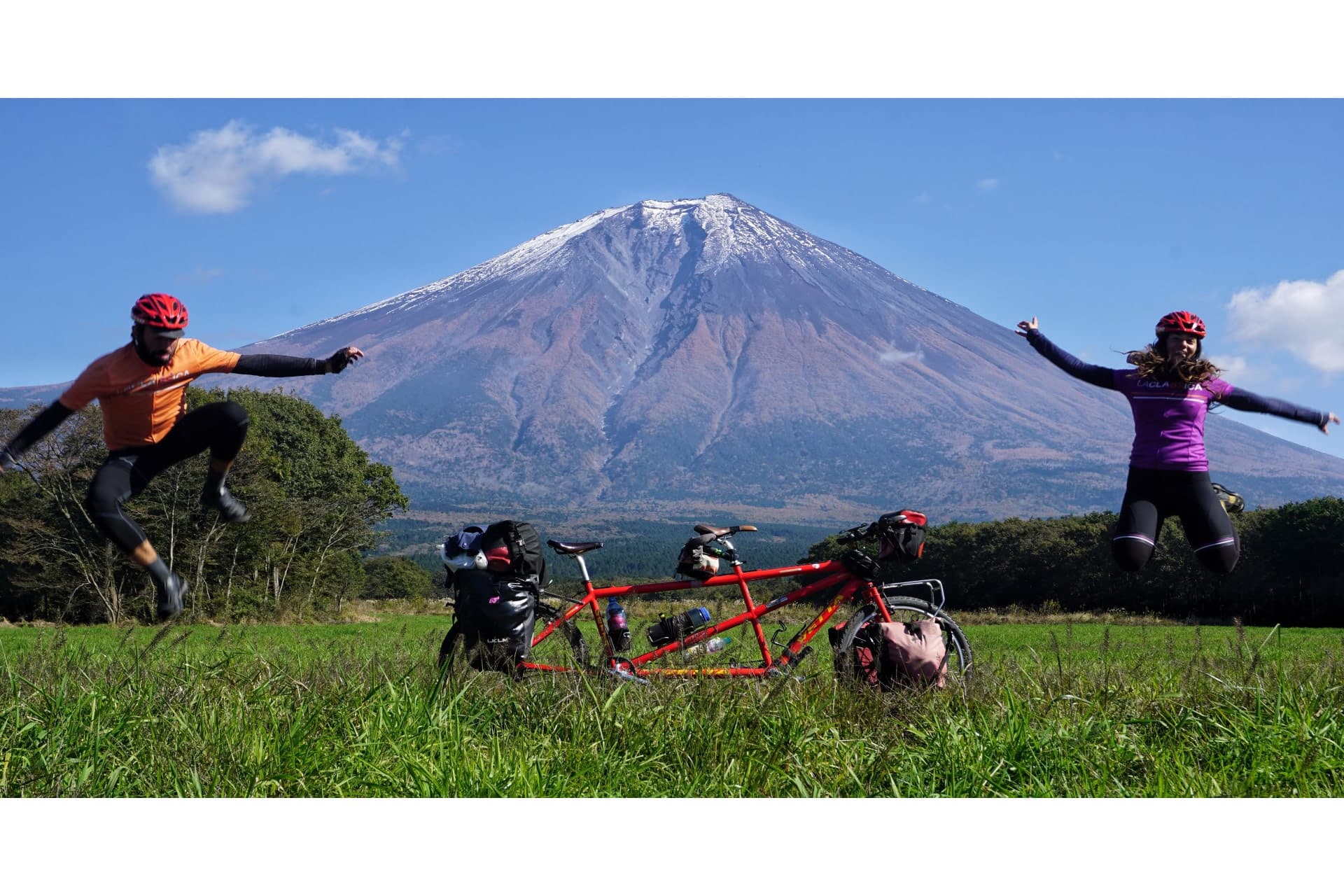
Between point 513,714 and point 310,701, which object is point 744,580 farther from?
point 310,701

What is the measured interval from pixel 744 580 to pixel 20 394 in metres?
108

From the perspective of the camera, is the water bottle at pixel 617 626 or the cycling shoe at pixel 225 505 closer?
the cycling shoe at pixel 225 505

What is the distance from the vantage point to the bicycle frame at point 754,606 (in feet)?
25.7

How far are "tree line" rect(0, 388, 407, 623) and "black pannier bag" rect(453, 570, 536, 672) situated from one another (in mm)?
2965

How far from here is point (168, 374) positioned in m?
4.87

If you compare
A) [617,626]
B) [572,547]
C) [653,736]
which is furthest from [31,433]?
[617,626]

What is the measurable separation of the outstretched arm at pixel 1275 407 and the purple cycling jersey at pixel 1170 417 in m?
0.04

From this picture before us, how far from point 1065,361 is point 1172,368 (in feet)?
1.57

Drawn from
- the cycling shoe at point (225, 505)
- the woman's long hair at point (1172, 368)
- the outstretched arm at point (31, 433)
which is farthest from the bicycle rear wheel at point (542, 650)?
the woman's long hair at point (1172, 368)

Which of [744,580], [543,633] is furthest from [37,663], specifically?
[744,580]

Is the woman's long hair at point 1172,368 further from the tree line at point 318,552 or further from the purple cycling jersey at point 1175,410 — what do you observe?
the tree line at point 318,552

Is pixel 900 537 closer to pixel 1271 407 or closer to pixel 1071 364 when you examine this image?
pixel 1071 364

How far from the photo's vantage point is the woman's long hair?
5.23m

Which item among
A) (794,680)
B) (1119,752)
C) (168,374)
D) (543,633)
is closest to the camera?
(168,374)
